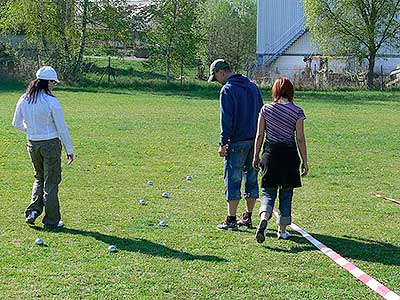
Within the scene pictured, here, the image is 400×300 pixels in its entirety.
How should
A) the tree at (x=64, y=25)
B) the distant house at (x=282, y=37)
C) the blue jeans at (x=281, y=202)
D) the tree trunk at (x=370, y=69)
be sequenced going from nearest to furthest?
the blue jeans at (x=281, y=202) < the tree at (x=64, y=25) < the tree trunk at (x=370, y=69) < the distant house at (x=282, y=37)

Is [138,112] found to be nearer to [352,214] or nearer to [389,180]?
[389,180]

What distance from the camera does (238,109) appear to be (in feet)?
26.7

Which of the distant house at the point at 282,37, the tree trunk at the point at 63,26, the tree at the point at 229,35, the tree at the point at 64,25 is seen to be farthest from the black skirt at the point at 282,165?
the distant house at the point at 282,37

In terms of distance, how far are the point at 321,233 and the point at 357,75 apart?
127ft

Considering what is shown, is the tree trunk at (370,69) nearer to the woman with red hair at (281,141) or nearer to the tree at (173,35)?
the tree at (173,35)

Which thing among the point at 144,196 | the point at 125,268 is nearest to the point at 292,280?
the point at 125,268

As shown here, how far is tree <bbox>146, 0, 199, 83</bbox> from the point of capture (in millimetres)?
43250

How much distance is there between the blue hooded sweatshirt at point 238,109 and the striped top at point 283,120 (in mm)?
609

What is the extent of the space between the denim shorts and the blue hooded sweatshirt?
0.10 meters

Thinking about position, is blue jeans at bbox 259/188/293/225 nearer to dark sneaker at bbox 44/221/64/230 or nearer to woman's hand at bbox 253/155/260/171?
woman's hand at bbox 253/155/260/171

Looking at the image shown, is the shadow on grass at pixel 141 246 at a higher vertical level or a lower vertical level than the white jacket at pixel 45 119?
lower

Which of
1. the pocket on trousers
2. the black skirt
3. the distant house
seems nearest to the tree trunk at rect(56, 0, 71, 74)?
the distant house

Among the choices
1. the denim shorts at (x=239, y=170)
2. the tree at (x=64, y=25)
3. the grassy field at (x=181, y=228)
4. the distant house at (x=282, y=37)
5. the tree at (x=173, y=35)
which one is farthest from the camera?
the distant house at (x=282, y=37)

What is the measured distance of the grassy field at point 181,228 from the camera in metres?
6.14
